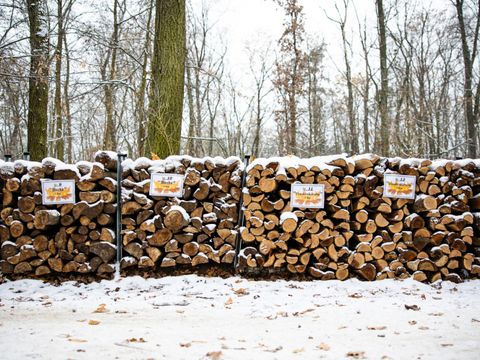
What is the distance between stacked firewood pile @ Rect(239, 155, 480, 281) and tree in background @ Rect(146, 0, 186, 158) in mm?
2533

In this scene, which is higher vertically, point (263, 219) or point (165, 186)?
point (165, 186)

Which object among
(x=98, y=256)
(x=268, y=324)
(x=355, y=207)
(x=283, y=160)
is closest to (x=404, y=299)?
(x=355, y=207)

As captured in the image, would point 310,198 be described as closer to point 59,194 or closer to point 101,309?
point 101,309

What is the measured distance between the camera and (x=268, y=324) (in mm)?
4141

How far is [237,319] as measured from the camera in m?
4.32

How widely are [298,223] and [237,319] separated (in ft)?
6.37

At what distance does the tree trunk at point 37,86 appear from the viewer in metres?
8.85

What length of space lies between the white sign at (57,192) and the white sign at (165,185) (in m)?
1.14

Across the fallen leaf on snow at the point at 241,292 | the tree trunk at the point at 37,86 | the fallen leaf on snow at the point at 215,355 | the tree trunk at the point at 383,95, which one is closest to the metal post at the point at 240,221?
the fallen leaf on snow at the point at 241,292

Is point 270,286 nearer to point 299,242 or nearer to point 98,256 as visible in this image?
point 299,242

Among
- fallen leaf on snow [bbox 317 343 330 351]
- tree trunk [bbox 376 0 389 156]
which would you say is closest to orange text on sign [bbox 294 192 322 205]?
fallen leaf on snow [bbox 317 343 330 351]

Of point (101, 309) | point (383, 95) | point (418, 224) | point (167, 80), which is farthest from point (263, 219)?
point (383, 95)

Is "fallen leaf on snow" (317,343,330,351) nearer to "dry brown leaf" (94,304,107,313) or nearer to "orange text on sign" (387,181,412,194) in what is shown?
"dry brown leaf" (94,304,107,313)

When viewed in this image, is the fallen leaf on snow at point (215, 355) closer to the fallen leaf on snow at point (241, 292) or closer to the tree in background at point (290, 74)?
the fallen leaf on snow at point (241, 292)
